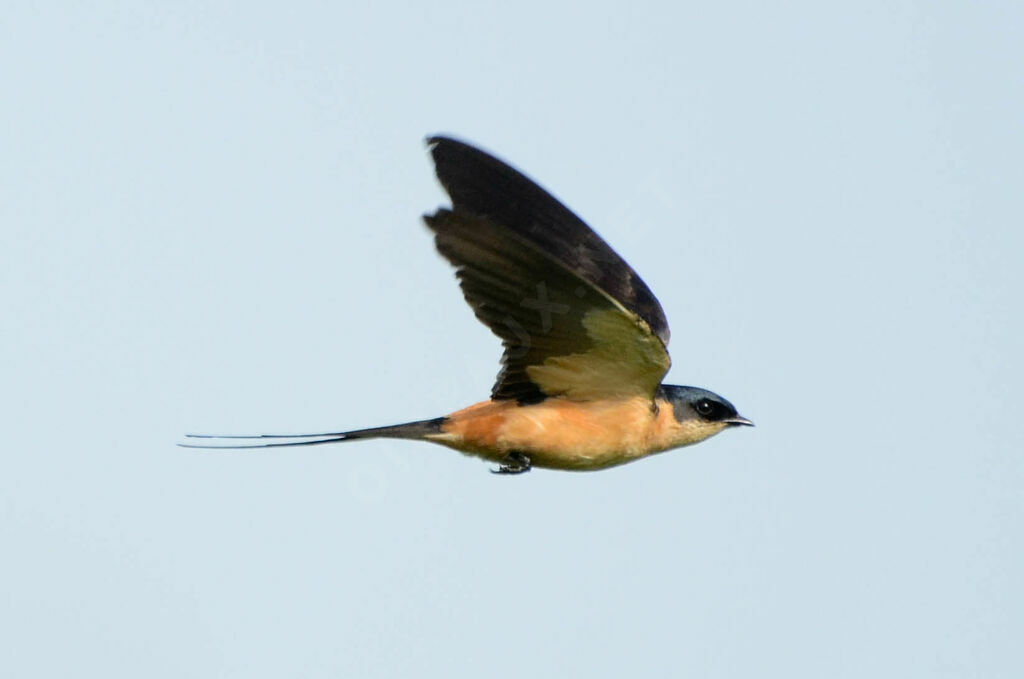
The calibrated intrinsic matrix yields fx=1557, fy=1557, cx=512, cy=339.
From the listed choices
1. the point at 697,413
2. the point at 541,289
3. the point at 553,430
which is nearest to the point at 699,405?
the point at 697,413

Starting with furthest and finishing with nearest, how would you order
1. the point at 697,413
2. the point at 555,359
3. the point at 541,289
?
the point at 697,413
the point at 555,359
the point at 541,289

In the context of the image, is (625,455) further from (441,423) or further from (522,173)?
(522,173)

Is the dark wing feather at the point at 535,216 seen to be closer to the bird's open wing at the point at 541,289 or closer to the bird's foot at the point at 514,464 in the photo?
the bird's open wing at the point at 541,289

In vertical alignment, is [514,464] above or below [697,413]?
below

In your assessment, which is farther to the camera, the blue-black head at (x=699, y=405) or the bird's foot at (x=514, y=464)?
the blue-black head at (x=699, y=405)

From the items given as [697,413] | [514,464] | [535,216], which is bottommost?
[514,464]

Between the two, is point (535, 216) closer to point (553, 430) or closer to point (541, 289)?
point (541, 289)

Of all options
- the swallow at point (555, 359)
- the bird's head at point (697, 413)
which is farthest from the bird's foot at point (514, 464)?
the bird's head at point (697, 413)

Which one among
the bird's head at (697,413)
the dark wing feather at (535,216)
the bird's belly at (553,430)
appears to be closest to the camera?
the dark wing feather at (535,216)
